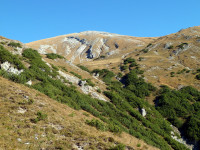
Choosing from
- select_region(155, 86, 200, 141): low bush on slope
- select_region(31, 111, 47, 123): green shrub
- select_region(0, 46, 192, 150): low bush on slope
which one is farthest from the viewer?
select_region(155, 86, 200, 141): low bush on slope

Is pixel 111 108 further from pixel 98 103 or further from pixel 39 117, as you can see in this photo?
pixel 39 117

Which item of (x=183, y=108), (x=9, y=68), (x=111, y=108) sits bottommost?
(x=111, y=108)

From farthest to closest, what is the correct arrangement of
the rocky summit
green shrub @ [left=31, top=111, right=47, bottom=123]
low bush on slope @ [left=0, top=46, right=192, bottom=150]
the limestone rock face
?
low bush on slope @ [left=0, top=46, right=192, bottom=150] → the limestone rock face → green shrub @ [left=31, top=111, right=47, bottom=123] → the rocky summit

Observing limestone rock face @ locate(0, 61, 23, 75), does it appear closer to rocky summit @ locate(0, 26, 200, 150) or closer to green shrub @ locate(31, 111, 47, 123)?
rocky summit @ locate(0, 26, 200, 150)

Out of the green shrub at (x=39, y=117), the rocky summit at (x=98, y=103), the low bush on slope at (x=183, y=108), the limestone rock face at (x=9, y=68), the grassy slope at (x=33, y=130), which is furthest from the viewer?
the low bush on slope at (x=183, y=108)

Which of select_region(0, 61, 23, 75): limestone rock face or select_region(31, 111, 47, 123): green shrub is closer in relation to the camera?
select_region(31, 111, 47, 123): green shrub

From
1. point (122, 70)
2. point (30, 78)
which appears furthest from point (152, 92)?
point (30, 78)

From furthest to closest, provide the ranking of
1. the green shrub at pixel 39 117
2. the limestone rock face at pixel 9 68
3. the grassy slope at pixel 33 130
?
the limestone rock face at pixel 9 68, the green shrub at pixel 39 117, the grassy slope at pixel 33 130

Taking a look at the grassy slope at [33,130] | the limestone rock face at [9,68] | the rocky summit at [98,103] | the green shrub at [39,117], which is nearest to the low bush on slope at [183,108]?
the rocky summit at [98,103]

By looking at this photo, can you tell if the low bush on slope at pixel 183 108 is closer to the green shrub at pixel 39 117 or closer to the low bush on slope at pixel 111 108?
the low bush on slope at pixel 111 108

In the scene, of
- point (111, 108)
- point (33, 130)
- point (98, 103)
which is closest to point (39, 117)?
point (33, 130)

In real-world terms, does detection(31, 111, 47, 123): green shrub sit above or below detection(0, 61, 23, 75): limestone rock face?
below

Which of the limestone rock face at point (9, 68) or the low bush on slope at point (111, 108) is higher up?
the limestone rock face at point (9, 68)

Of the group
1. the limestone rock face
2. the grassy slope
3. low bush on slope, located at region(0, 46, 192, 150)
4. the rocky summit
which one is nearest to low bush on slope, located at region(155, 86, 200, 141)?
the rocky summit
